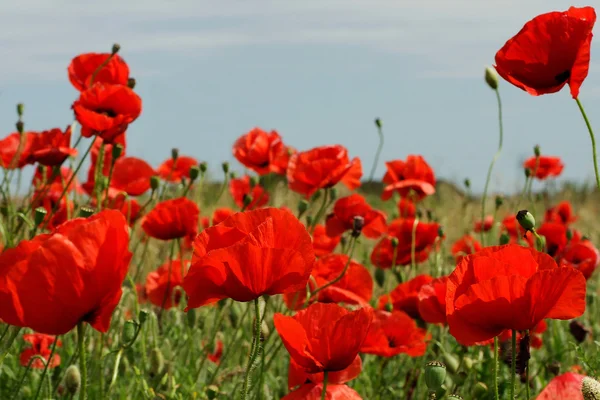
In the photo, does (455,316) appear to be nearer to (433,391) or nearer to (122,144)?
(433,391)

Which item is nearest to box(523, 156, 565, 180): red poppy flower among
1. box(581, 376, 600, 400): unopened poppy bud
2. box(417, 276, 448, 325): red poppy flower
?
box(417, 276, 448, 325): red poppy flower

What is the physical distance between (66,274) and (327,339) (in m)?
0.40

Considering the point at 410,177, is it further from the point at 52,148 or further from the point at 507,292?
the point at 507,292

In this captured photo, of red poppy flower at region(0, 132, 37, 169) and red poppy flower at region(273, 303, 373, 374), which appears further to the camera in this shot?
red poppy flower at region(0, 132, 37, 169)

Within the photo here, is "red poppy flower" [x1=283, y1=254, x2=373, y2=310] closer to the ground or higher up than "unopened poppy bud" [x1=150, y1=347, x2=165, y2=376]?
higher up

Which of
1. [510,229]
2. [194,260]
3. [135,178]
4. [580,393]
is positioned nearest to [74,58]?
[135,178]

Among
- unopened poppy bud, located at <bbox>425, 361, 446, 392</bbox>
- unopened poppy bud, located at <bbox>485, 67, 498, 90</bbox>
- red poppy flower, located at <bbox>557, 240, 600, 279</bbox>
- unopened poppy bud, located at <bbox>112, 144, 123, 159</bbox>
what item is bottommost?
red poppy flower, located at <bbox>557, 240, 600, 279</bbox>

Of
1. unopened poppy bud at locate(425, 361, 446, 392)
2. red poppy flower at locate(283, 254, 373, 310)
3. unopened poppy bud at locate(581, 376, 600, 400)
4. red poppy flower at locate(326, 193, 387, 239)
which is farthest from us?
red poppy flower at locate(326, 193, 387, 239)

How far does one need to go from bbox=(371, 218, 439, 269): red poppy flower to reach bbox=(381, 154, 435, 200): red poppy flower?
0.32 meters

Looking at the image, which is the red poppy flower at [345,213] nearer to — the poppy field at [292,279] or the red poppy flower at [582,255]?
the poppy field at [292,279]

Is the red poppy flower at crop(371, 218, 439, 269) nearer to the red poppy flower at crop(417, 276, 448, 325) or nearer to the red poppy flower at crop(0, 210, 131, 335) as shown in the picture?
the red poppy flower at crop(417, 276, 448, 325)

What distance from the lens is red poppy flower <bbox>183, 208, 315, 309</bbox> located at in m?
1.31

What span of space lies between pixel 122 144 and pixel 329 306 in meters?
1.41

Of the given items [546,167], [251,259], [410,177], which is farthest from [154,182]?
[546,167]
